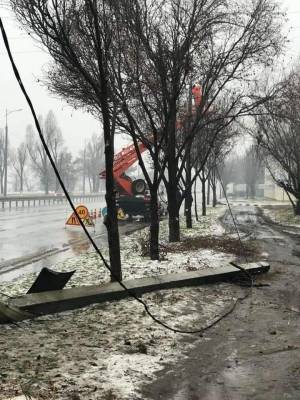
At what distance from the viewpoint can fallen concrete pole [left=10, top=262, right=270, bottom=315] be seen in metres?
6.93

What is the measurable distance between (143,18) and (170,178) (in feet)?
17.1

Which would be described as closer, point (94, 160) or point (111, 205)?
point (111, 205)

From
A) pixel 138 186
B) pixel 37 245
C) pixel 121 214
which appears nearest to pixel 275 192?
pixel 121 214

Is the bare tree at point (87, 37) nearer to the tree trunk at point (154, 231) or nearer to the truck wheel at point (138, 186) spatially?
the tree trunk at point (154, 231)

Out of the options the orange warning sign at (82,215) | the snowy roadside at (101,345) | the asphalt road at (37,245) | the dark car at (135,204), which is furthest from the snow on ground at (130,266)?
the dark car at (135,204)

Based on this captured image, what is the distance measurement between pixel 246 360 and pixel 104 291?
9.80 ft

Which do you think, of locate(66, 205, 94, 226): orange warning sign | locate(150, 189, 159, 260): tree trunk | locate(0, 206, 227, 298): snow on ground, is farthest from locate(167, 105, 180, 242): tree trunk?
locate(66, 205, 94, 226): orange warning sign

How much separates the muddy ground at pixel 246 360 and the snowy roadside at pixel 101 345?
0.67 feet

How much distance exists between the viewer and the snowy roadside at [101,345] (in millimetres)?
4445

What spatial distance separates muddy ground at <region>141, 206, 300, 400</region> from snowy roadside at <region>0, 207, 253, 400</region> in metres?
0.20

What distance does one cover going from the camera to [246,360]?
536cm

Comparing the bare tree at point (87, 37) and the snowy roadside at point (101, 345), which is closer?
the snowy roadside at point (101, 345)

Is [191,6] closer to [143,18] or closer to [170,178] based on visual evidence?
[143,18]

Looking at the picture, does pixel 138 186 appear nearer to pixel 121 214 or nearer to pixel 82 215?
pixel 121 214
